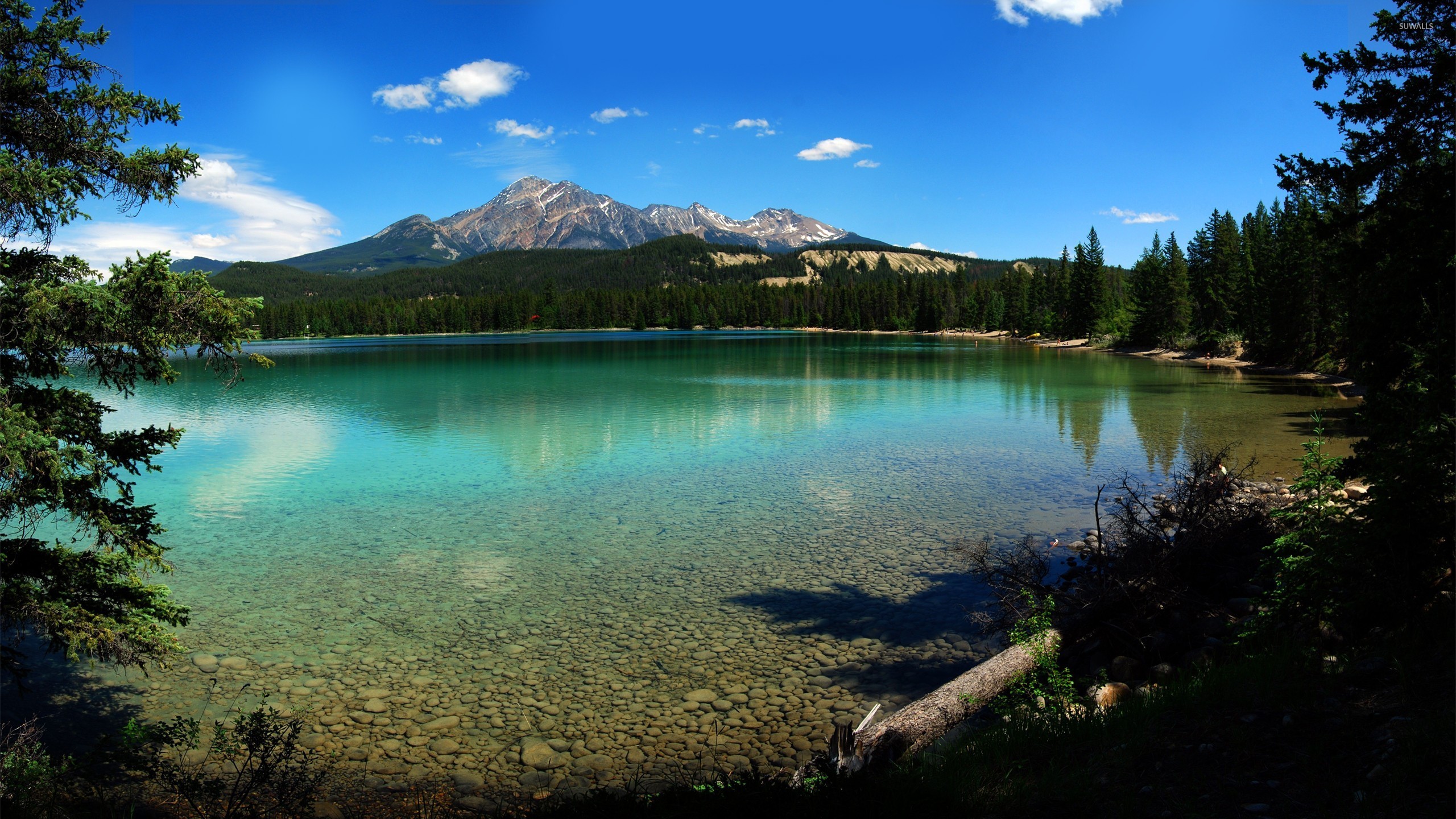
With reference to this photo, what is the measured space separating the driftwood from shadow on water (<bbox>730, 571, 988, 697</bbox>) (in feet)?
2.89

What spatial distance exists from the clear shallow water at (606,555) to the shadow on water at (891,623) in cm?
5

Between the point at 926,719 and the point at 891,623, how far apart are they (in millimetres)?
3622

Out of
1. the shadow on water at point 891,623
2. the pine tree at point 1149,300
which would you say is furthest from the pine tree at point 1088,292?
the shadow on water at point 891,623

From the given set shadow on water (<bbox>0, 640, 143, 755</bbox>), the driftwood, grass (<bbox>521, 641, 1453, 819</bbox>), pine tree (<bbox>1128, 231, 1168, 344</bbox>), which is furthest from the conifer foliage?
pine tree (<bbox>1128, 231, 1168, 344</bbox>)

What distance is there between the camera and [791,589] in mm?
13008

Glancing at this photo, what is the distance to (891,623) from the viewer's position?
11.4 m

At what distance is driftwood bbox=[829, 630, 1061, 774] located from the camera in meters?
7.14

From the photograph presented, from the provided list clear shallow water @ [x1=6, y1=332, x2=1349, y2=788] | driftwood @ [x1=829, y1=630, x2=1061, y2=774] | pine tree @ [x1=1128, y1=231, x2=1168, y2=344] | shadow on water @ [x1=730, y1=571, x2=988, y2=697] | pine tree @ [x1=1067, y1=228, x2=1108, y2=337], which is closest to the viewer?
driftwood @ [x1=829, y1=630, x2=1061, y2=774]

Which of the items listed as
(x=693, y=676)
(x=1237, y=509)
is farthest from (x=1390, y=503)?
(x=693, y=676)

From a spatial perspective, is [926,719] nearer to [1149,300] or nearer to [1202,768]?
[1202,768]

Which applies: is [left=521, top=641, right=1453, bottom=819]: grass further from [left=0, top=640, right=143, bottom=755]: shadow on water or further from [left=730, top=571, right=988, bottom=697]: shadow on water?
[left=0, top=640, right=143, bottom=755]: shadow on water

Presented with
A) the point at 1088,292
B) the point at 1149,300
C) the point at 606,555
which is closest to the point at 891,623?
the point at 606,555

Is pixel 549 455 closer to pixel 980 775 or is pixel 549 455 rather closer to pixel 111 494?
pixel 111 494

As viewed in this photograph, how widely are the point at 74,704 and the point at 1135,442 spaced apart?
2909cm
